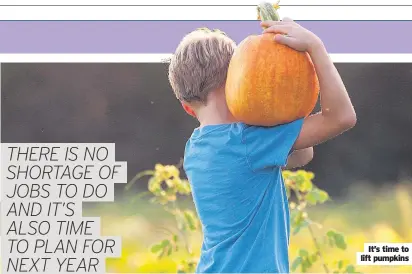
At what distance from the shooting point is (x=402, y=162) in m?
3.10

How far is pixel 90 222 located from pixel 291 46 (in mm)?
1674

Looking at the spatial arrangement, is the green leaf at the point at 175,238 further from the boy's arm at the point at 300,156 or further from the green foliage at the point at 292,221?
the boy's arm at the point at 300,156

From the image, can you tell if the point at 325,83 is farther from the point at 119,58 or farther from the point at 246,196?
the point at 119,58

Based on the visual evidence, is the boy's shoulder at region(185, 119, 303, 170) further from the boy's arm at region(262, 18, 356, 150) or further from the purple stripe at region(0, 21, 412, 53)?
the purple stripe at region(0, 21, 412, 53)

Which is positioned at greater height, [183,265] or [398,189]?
[398,189]

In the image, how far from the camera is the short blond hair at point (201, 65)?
1678mm

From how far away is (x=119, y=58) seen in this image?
2.93 metres

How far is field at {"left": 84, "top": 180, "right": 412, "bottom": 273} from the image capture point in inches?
120

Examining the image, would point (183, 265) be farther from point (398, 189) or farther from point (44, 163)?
point (398, 189)

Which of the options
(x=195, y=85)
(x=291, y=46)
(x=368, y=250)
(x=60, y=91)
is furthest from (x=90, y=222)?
(x=291, y=46)
